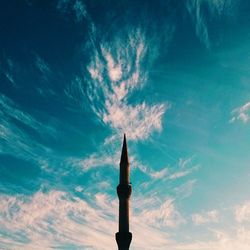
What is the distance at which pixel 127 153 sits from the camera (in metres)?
36.3

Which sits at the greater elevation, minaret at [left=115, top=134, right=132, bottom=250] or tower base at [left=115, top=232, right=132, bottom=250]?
minaret at [left=115, top=134, right=132, bottom=250]

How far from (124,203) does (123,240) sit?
3924 millimetres

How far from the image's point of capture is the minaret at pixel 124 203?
99.5ft

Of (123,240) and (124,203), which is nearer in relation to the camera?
(123,240)

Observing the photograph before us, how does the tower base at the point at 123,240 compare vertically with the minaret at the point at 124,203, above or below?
below

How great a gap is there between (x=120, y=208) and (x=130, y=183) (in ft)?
10.2

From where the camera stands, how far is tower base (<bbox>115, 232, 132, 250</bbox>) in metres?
30.2

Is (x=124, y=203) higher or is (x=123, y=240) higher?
(x=124, y=203)

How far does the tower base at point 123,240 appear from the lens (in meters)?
30.2

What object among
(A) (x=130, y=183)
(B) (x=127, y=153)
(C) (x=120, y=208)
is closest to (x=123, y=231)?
(C) (x=120, y=208)

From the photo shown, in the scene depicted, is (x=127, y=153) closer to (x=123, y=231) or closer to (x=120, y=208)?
(x=120, y=208)

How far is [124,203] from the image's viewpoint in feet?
107

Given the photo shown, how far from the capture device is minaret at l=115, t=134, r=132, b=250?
3031 centimetres

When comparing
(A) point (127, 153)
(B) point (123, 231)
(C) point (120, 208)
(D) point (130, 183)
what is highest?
(A) point (127, 153)
